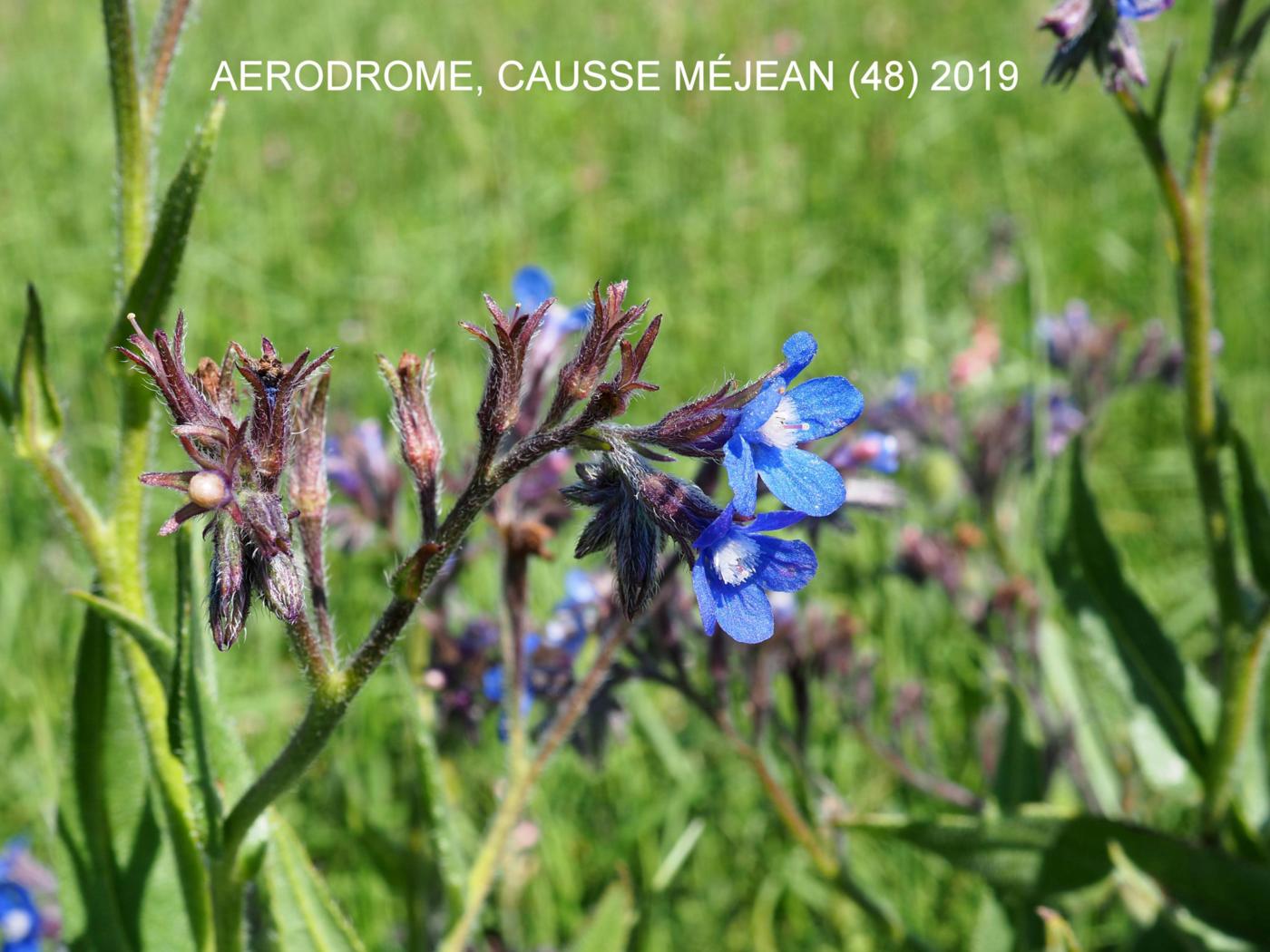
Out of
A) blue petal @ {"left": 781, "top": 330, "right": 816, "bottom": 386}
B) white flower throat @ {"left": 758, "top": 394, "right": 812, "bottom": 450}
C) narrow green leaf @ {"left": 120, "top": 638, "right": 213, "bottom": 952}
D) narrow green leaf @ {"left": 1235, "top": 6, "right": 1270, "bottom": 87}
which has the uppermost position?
narrow green leaf @ {"left": 1235, "top": 6, "right": 1270, "bottom": 87}

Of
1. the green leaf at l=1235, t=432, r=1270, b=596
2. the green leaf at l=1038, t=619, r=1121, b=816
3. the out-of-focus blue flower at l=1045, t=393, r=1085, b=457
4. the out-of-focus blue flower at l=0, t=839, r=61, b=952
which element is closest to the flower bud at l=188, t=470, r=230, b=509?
the out-of-focus blue flower at l=0, t=839, r=61, b=952

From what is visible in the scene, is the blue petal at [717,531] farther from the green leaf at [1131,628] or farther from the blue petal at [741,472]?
the green leaf at [1131,628]

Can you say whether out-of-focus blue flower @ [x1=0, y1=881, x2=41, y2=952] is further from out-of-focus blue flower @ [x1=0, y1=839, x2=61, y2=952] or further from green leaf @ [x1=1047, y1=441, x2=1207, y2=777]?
green leaf @ [x1=1047, y1=441, x2=1207, y2=777]

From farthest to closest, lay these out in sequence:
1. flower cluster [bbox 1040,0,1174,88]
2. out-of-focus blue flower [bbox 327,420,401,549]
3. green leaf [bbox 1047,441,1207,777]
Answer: out-of-focus blue flower [bbox 327,420,401,549] < green leaf [bbox 1047,441,1207,777] < flower cluster [bbox 1040,0,1174,88]

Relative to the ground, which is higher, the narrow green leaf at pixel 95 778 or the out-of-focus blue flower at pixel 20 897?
the narrow green leaf at pixel 95 778

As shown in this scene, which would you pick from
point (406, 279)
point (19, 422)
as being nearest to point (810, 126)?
point (406, 279)

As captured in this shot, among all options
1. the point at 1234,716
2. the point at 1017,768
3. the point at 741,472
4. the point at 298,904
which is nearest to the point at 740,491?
the point at 741,472

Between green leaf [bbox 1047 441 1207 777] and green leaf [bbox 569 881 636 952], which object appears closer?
green leaf [bbox 569 881 636 952]

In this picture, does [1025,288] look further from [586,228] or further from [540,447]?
[586,228]

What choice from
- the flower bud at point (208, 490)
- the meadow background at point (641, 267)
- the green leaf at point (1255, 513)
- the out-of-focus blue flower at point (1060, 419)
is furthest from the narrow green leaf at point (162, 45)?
the out-of-focus blue flower at point (1060, 419)
